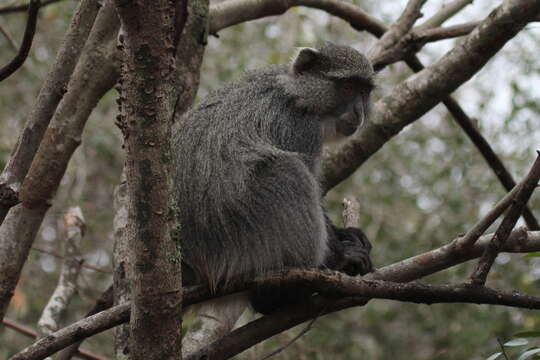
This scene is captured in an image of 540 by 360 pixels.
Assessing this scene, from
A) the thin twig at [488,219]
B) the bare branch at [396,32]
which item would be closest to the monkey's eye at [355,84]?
the bare branch at [396,32]

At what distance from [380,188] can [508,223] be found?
9.64 metres

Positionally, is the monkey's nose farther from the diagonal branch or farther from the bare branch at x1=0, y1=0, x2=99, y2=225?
the bare branch at x1=0, y1=0, x2=99, y2=225

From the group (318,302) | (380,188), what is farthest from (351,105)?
(380,188)

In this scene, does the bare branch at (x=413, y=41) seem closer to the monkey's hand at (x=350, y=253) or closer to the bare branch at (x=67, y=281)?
the monkey's hand at (x=350, y=253)

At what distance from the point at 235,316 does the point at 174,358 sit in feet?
7.66

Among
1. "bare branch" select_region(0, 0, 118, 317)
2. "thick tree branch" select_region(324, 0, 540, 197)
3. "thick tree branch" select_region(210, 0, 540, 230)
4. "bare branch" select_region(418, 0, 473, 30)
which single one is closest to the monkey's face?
"thick tree branch" select_region(324, 0, 540, 197)

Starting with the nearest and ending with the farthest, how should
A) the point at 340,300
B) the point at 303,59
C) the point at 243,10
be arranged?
the point at 340,300 → the point at 303,59 → the point at 243,10

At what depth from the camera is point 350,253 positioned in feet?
16.8

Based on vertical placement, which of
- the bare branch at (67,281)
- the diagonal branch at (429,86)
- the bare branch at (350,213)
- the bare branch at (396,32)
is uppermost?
the bare branch at (396,32)

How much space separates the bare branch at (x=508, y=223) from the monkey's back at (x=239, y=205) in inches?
55.7

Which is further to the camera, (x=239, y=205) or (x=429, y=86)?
(x=429, y=86)

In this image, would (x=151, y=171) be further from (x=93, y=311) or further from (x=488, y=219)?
(x=93, y=311)

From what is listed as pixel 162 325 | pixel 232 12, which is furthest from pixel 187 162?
pixel 232 12

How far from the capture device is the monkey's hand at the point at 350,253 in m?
5.05
